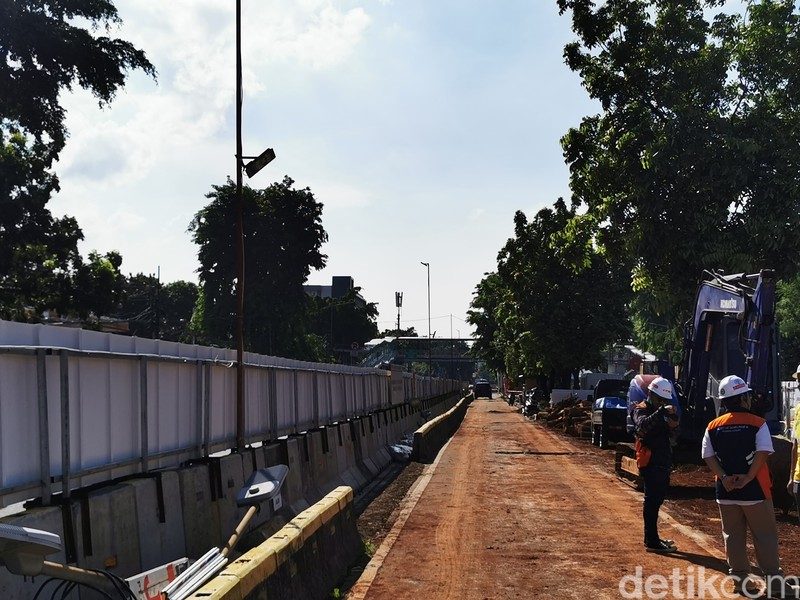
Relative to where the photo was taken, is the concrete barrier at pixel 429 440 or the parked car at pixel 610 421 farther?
the parked car at pixel 610 421

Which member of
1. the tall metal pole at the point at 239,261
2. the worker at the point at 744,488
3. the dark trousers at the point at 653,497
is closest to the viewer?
the worker at the point at 744,488

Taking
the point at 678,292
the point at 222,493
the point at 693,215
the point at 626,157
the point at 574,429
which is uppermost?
the point at 626,157

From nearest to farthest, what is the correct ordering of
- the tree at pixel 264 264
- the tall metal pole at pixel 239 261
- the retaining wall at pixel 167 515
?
the retaining wall at pixel 167 515
the tall metal pole at pixel 239 261
the tree at pixel 264 264

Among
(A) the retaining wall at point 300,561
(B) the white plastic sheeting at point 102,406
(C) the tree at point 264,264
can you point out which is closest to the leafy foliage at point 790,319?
(C) the tree at point 264,264

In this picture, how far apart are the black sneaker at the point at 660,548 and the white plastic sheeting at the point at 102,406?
16.4 feet

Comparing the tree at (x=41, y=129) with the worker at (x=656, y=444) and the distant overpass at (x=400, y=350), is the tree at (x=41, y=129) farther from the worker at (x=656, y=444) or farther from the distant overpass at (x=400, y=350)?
the distant overpass at (x=400, y=350)

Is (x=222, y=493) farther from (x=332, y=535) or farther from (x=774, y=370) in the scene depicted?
(x=774, y=370)

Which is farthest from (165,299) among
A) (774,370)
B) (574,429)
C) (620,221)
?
(774,370)

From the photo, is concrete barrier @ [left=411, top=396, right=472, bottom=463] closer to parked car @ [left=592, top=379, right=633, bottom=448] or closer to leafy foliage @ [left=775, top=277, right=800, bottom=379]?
parked car @ [left=592, top=379, right=633, bottom=448]

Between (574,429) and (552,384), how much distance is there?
1243 inches

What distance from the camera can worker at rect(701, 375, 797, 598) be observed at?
27.2ft

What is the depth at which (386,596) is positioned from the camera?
27.5ft

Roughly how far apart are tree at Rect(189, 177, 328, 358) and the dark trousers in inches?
2083

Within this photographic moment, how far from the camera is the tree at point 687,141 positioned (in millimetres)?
23625
